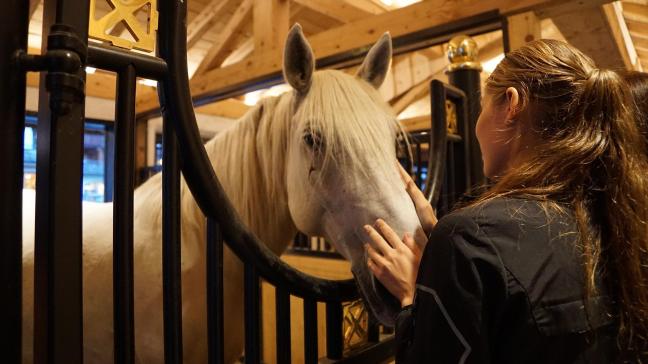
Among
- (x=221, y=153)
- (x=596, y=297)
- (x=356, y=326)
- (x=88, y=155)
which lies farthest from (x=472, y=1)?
(x=88, y=155)

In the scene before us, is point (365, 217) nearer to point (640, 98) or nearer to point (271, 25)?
point (640, 98)

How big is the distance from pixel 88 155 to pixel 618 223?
490 cm

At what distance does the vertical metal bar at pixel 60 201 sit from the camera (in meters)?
0.42

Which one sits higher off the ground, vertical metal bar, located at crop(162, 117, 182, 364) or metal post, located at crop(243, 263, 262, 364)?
vertical metal bar, located at crop(162, 117, 182, 364)

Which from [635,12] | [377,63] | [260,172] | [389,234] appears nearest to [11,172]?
[389,234]

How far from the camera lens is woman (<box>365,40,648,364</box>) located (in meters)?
0.44

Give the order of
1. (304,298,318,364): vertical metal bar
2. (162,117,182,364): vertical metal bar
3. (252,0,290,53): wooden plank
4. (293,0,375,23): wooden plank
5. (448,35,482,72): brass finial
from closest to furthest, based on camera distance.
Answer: (162,117,182,364): vertical metal bar
(304,298,318,364): vertical metal bar
(448,35,482,72): brass finial
(252,0,290,53): wooden plank
(293,0,375,23): wooden plank

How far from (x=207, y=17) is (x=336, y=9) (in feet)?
5.06

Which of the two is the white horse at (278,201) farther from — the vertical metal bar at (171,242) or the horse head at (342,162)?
the vertical metal bar at (171,242)

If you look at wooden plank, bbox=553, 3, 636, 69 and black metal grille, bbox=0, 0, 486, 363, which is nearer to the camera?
black metal grille, bbox=0, 0, 486, 363

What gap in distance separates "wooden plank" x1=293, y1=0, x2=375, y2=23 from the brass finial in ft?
5.83

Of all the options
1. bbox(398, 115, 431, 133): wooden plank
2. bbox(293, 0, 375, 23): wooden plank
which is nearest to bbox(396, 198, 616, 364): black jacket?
bbox(293, 0, 375, 23): wooden plank

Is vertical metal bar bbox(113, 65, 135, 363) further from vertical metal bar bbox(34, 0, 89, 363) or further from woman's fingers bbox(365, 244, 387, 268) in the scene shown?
woman's fingers bbox(365, 244, 387, 268)

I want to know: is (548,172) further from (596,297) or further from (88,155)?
(88,155)
